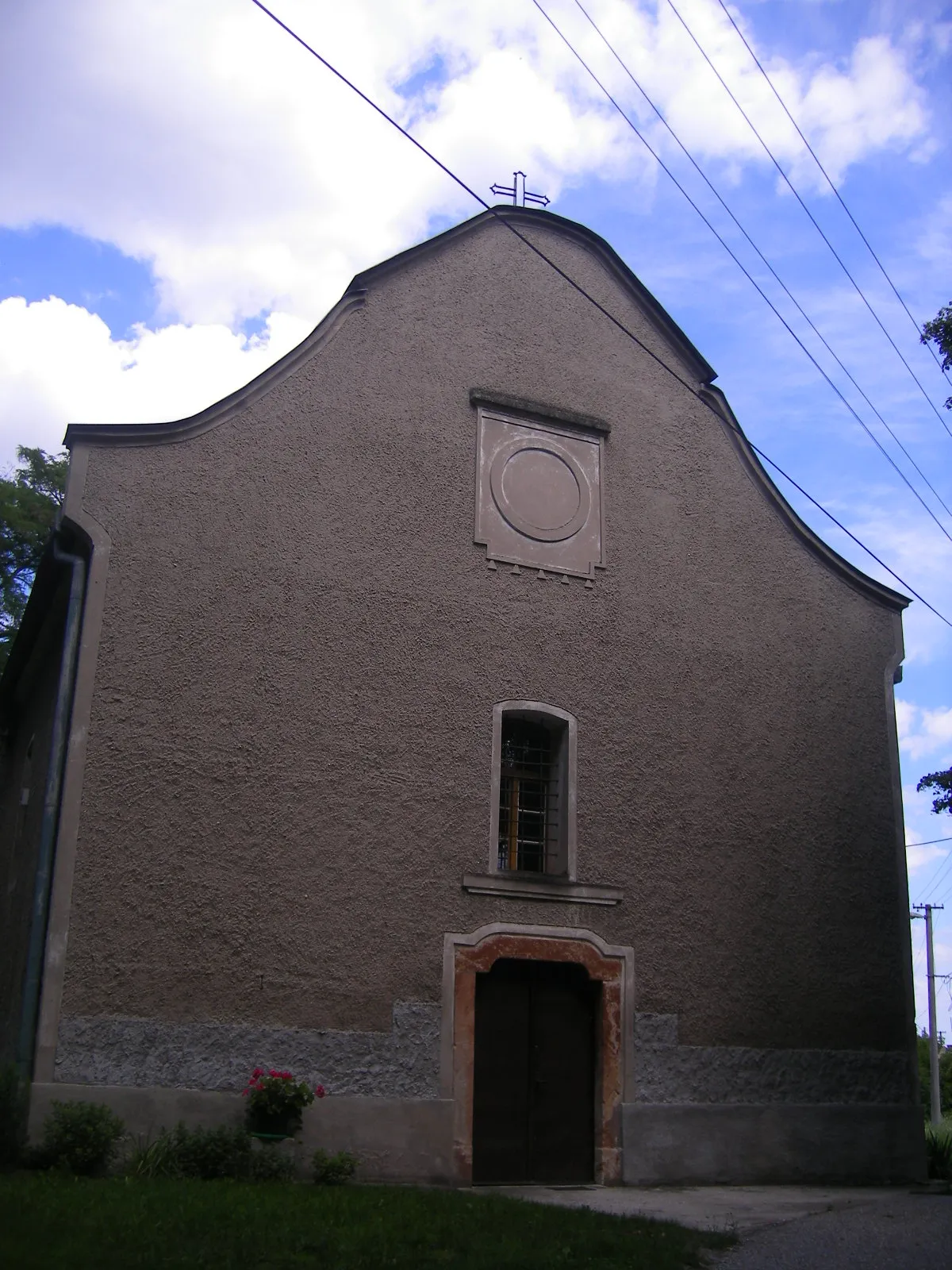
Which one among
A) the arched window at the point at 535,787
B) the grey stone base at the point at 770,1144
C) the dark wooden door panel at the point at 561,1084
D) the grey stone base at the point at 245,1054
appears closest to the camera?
the grey stone base at the point at 245,1054

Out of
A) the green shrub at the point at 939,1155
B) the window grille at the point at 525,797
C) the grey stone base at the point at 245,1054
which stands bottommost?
the green shrub at the point at 939,1155

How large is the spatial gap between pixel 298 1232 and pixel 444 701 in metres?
5.97

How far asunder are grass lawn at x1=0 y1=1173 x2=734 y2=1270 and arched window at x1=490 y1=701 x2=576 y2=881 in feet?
13.3

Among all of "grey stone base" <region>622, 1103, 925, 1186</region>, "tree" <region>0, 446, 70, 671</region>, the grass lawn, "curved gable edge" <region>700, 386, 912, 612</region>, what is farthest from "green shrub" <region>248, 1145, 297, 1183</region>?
"tree" <region>0, 446, 70, 671</region>

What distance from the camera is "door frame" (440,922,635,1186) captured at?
11.9 m

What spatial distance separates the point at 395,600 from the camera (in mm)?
12922

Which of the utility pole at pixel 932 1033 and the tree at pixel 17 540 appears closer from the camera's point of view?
the tree at pixel 17 540

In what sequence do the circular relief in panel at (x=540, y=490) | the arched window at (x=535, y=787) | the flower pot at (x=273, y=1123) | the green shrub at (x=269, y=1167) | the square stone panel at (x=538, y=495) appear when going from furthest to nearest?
the circular relief in panel at (x=540, y=490)
the square stone panel at (x=538, y=495)
the arched window at (x=535, y=787)
the flower pot at (x=273, y=1123)
the green shrub at (x=269, y=1167)

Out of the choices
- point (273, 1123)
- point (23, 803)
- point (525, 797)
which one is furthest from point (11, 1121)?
point (525, 797)

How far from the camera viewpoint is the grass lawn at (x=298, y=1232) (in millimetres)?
6914

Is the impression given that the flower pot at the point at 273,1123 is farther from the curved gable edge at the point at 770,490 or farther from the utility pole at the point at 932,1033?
the utility pole at the point at 932,1033

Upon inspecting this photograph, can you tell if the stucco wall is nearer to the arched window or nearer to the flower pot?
the arched window

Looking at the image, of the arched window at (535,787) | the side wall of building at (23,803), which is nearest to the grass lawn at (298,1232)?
the side wall of building at (23,803)

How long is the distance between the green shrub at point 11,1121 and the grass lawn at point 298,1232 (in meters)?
0.38
